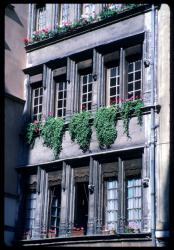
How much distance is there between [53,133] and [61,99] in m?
1.39

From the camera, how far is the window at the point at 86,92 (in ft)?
55.3

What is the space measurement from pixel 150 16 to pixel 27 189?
6.99m

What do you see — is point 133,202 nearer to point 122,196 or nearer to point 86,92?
point 122,196

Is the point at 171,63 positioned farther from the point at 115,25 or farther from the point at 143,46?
the point at 115,25

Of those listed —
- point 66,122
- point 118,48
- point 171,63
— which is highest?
point 118,48

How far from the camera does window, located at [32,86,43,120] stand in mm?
18453

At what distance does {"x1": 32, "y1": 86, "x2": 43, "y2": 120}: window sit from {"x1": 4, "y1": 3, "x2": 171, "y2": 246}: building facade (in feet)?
0.13

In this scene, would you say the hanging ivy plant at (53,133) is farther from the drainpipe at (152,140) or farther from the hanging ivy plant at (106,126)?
the drainpipe at (152,140)

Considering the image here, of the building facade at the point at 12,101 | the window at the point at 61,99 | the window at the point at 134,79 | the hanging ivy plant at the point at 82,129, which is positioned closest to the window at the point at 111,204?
the hanging ivy plant at the point at 82,129

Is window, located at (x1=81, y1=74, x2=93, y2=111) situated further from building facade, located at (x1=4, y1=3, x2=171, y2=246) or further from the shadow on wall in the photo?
the shadow on wall

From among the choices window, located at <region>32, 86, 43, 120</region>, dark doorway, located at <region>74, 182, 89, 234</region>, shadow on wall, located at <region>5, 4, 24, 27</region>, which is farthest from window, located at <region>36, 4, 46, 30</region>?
dark doorway, located at <region>74, 182, 89, 234</region>

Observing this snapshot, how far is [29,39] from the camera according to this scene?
1920cm
